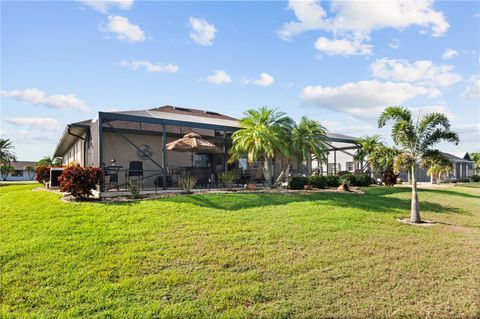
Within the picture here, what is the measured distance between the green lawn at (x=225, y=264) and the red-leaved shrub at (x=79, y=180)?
718 mm

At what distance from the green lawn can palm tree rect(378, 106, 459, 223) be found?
2.73 m

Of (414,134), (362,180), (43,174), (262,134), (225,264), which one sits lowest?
(225,264)

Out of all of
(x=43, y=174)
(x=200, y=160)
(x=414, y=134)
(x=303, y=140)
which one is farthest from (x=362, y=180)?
(x=43, y=174)

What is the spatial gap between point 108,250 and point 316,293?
406 centimetres

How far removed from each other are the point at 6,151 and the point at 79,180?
4401 cm

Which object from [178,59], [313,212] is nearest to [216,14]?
[178,59]

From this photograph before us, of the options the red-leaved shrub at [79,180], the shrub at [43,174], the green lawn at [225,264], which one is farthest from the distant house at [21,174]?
the green lawn at [225,264]

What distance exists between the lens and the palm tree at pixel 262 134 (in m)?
14.0

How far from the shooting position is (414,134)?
37.1 feet

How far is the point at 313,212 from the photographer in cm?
995

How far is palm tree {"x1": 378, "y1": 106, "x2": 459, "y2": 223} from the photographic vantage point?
11211 mm

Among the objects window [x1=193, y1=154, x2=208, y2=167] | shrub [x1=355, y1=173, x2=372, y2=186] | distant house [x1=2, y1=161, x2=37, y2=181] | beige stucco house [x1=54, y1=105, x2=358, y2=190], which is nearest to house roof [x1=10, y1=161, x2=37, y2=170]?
distant house [x1=2, y1=161, x2=37, y2=181]

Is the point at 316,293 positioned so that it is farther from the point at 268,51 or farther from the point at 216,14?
the point at 268,51

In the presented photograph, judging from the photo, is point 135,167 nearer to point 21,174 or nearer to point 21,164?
point 21,174
